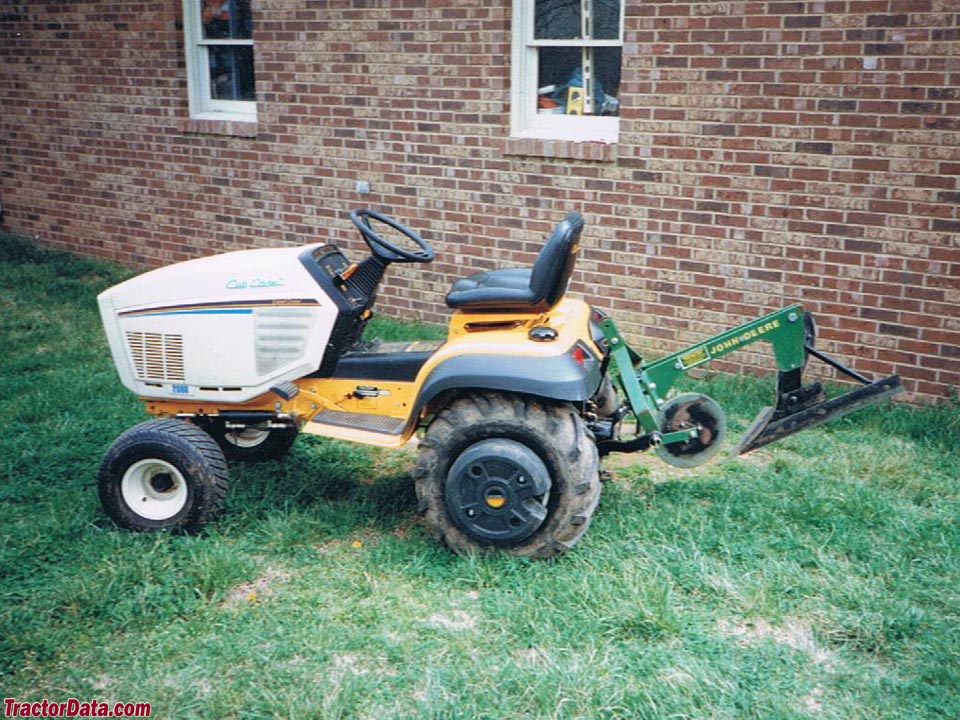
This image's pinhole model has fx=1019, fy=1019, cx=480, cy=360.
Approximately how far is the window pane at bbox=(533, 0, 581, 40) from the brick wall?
0.24m

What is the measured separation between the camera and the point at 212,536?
4.48 meters

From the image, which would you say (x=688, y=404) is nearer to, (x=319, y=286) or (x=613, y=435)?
(x=613, y=435)

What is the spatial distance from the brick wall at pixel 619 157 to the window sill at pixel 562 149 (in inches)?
0.6

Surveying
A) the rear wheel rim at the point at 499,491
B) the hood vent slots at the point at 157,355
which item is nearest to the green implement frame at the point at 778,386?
the rear wheel rim at the point at 499,491

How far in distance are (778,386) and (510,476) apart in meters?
1.33

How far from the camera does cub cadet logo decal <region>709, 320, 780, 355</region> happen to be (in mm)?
4445

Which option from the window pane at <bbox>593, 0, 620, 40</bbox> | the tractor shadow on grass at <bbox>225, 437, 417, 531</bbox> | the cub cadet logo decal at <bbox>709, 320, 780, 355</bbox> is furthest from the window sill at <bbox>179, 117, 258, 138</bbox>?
the cub cadet logo decal at <bbox>709, 320, 780, 355</bbox>

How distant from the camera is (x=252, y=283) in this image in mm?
4504

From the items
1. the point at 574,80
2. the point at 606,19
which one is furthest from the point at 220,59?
the point at 606,19

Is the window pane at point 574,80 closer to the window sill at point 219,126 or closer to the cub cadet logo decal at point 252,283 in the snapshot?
the window sill at point 219,126

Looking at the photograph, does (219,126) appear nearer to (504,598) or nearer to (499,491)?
(499,491)

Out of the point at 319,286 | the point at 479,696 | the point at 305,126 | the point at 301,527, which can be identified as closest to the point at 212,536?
the point at 301,527

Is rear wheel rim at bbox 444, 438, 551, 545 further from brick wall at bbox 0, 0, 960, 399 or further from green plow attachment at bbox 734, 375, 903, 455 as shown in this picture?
brick wall at bbox 0, 0, 960, 399

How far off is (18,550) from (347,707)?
6.25 ft
